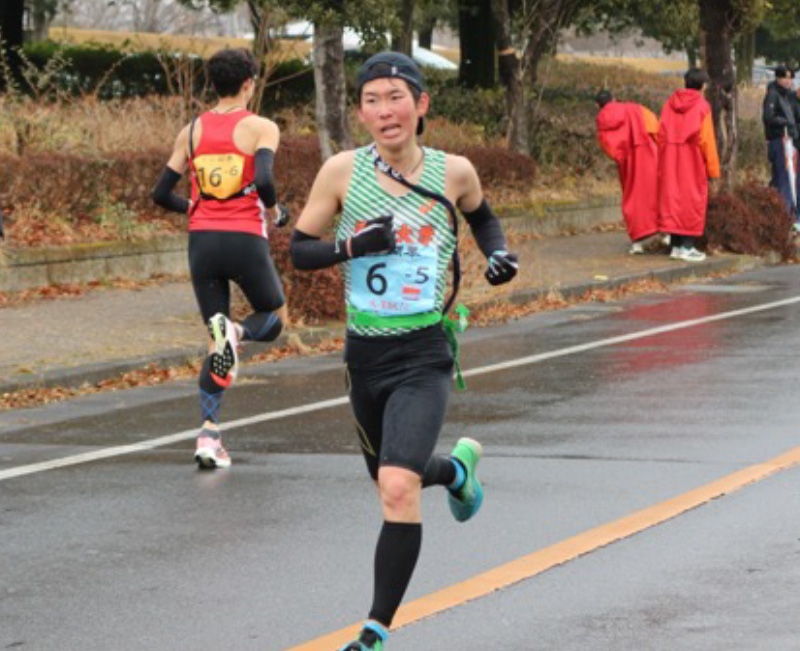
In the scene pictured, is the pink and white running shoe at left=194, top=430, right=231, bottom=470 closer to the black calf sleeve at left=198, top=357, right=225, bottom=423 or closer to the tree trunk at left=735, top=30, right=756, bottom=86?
the black calf sleeve at left=198, top=357, right=225, bottom=423

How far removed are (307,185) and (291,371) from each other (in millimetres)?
7487

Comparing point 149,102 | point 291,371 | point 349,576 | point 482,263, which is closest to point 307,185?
point 482,263

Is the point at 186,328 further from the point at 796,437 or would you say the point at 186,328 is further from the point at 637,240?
the point at 637,240

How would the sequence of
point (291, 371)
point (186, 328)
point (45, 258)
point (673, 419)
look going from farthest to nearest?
point (45, 258) < point (186, 328) < point (291, 371) < point (673, 419)

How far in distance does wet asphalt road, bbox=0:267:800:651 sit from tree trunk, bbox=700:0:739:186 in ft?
36.1

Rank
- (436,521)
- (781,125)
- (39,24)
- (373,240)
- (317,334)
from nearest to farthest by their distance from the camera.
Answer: (373,240) < (436,521) < (317,334) < (781,125) < (39,24)

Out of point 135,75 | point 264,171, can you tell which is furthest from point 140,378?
point 135,75

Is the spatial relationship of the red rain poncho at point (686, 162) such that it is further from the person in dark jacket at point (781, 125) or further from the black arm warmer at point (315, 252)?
the black arm warmer at point (315, 252)

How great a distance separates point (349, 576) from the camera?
6941 millimetres

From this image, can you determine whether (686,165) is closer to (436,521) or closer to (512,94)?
(512,94)

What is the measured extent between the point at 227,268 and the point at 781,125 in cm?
1490

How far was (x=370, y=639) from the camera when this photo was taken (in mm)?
5590

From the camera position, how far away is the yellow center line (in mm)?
6242

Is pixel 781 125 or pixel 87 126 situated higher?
pixel 87 126
